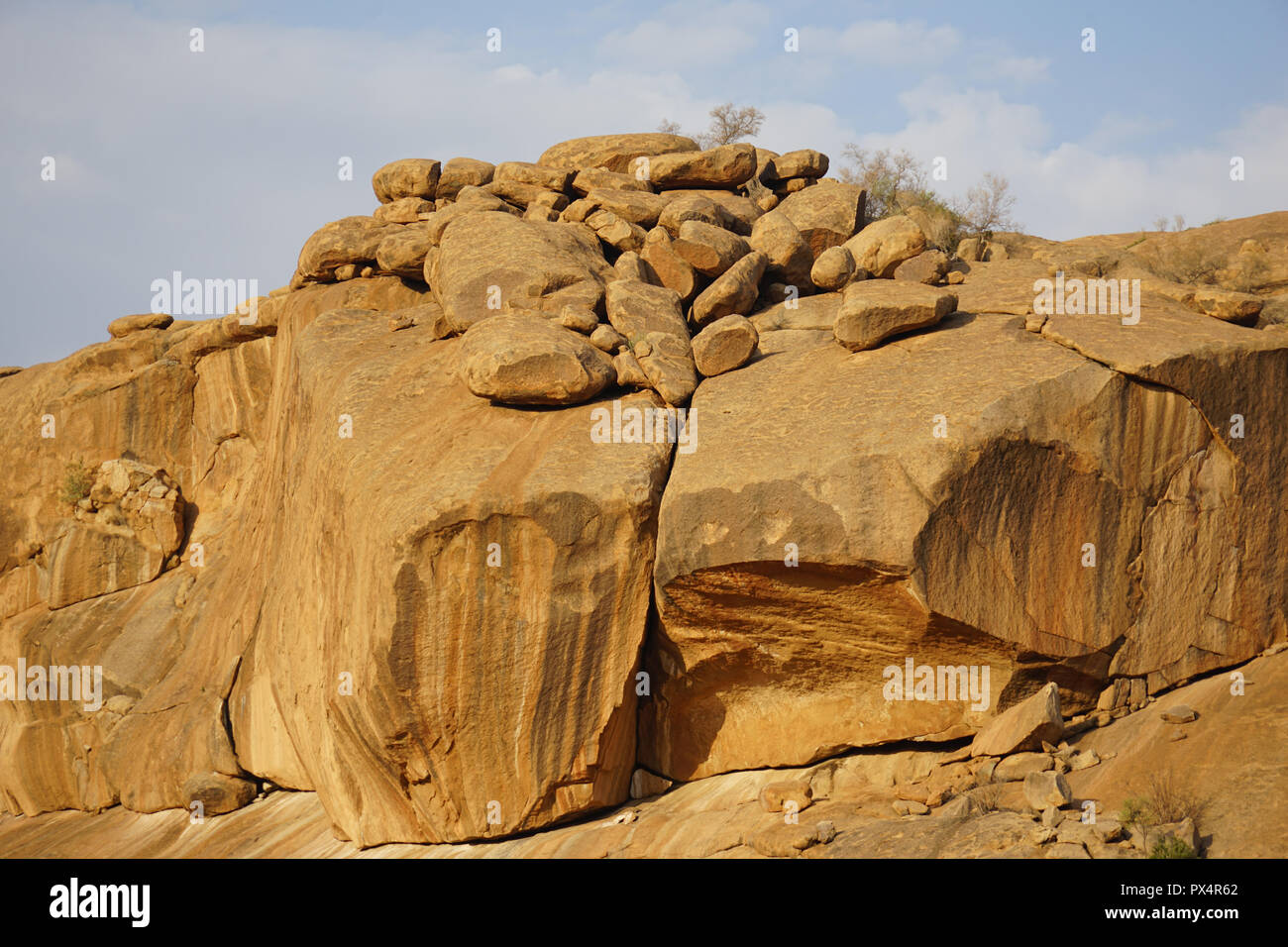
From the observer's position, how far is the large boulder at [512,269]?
40.7 ft

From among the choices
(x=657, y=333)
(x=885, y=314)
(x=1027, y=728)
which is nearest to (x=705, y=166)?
(x=657, y=333)

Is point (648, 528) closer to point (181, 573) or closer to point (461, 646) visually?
point (461, 646)

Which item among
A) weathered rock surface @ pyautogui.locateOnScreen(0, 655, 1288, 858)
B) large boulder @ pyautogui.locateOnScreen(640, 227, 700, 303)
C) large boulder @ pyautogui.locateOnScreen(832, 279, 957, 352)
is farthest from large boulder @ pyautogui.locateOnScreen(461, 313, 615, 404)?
weathered rock surface @ pyautogui.locateOnScreen(0, 655, 1288, 858)

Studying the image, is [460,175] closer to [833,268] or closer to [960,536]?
[833,268]

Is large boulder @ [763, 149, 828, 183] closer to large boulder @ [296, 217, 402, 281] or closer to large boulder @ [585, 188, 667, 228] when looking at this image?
large boulder @ [585, 188, 667, 228]

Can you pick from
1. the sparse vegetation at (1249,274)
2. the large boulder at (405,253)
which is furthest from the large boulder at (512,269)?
the sparse vegetation at (1249,274)

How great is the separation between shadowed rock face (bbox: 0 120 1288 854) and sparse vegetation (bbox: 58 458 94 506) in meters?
5.35

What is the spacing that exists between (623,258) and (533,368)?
3203 millimetres

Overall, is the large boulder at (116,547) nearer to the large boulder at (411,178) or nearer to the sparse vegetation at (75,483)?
the sparse vegetation at (75,483)

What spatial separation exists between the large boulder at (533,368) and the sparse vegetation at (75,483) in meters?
8.60

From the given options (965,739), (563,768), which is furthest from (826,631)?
(563,768)

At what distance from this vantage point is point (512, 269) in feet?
41.2

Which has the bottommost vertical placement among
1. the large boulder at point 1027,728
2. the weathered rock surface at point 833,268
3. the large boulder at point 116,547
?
the large boulder at point 1027,728

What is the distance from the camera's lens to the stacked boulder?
1104cm
